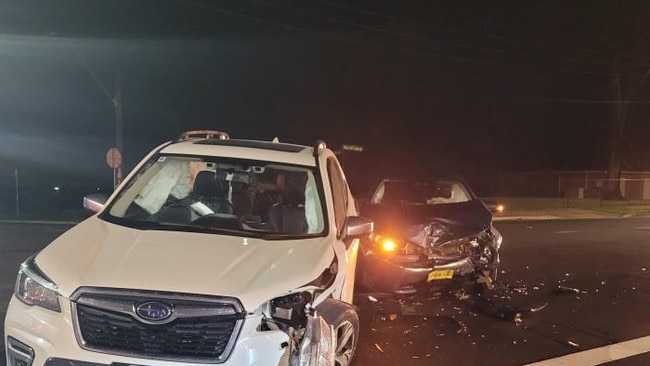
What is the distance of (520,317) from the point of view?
26.8 feet

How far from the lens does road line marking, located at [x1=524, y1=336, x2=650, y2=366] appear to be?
20.5 ft

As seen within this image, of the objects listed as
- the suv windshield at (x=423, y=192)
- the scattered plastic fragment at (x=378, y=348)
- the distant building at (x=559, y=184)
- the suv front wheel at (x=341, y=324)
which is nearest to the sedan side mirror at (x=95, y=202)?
the suv front wheel at (x=341, y=324)

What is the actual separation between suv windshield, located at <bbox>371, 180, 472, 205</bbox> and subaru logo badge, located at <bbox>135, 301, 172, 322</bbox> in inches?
253

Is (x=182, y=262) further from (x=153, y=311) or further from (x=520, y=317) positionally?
(x=520, y=317)

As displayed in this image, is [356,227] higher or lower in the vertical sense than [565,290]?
higher

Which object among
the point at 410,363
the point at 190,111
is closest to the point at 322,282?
the point at 410,363

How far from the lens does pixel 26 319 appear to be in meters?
3.92

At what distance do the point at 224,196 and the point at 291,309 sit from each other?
1972 mm

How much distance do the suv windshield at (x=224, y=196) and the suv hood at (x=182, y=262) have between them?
42cm

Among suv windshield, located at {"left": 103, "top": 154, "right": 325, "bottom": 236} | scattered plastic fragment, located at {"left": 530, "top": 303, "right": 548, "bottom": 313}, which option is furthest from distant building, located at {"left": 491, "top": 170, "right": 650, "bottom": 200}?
suv windshield, located at {"left": 103, "top": 154, "right": 325, "bottom": 236}

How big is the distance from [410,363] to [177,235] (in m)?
2.68

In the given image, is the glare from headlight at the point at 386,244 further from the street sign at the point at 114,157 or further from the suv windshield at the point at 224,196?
the street sign at the point at 114,157

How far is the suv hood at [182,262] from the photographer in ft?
12.5

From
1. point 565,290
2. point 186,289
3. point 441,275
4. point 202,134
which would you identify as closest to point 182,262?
point 186,289
